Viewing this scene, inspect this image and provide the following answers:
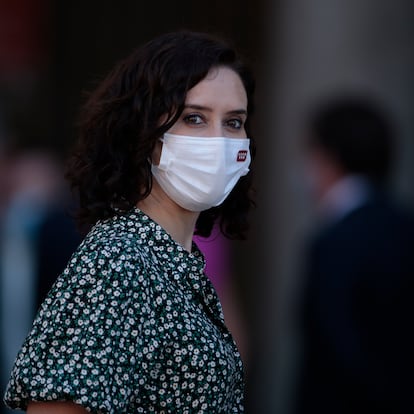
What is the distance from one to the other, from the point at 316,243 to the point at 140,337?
211 cm

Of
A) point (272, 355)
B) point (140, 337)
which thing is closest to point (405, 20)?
point (272, 355)

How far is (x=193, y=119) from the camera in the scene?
2.64m

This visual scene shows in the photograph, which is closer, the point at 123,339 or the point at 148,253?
the point at 123,339

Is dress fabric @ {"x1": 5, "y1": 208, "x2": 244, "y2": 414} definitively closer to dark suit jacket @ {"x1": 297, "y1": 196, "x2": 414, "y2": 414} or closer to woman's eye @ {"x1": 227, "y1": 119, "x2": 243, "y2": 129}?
woman's eye @ {"x1": 227, "y1": 119, "x2": 243, "y2": 129}

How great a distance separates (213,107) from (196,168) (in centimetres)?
17

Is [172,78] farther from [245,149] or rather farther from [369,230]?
[369,230]

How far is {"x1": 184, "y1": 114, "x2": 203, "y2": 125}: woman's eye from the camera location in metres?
2.63

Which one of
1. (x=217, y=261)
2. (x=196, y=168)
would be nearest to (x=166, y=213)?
(x=196, y=168)

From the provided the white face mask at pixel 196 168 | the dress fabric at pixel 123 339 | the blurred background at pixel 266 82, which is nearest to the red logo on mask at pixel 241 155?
the white face mask at pixel 196 168

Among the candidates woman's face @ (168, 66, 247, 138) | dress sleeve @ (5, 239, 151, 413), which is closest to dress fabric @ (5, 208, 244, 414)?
dress sleeve @ (5, 239, 151, 413)

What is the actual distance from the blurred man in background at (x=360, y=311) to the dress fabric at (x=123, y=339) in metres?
1.59

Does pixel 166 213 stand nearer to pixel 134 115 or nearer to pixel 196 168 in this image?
pixel 196 168

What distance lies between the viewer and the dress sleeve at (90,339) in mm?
2295

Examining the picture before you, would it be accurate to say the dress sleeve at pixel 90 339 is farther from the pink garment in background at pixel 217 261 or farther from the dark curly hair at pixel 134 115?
the pink garment in background at pixel 217 261
